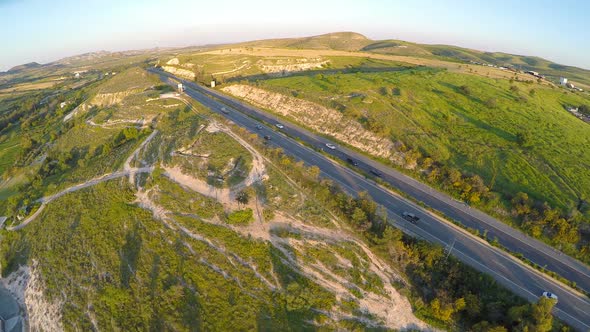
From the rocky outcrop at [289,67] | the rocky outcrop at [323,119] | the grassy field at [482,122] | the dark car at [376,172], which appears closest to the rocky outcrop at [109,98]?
the rocky outcrop at [323,119]

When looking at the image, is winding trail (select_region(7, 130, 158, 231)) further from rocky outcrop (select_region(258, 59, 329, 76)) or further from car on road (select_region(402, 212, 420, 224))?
rocky outcrop (select_region(258, 59, 329, 76))

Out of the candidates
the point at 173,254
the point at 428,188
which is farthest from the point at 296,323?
the point at 428,188

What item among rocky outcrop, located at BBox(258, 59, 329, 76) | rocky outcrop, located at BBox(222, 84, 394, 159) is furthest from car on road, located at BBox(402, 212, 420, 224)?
rocky outcrop, located at BBox(258, 59, 329, 76)

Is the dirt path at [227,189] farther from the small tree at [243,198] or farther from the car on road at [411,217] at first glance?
the car on road at [411,217]

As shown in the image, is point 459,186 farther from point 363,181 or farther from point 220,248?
point 220,248

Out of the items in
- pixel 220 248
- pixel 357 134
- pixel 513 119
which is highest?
pixel 513 119

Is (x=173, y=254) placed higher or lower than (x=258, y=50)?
lower
